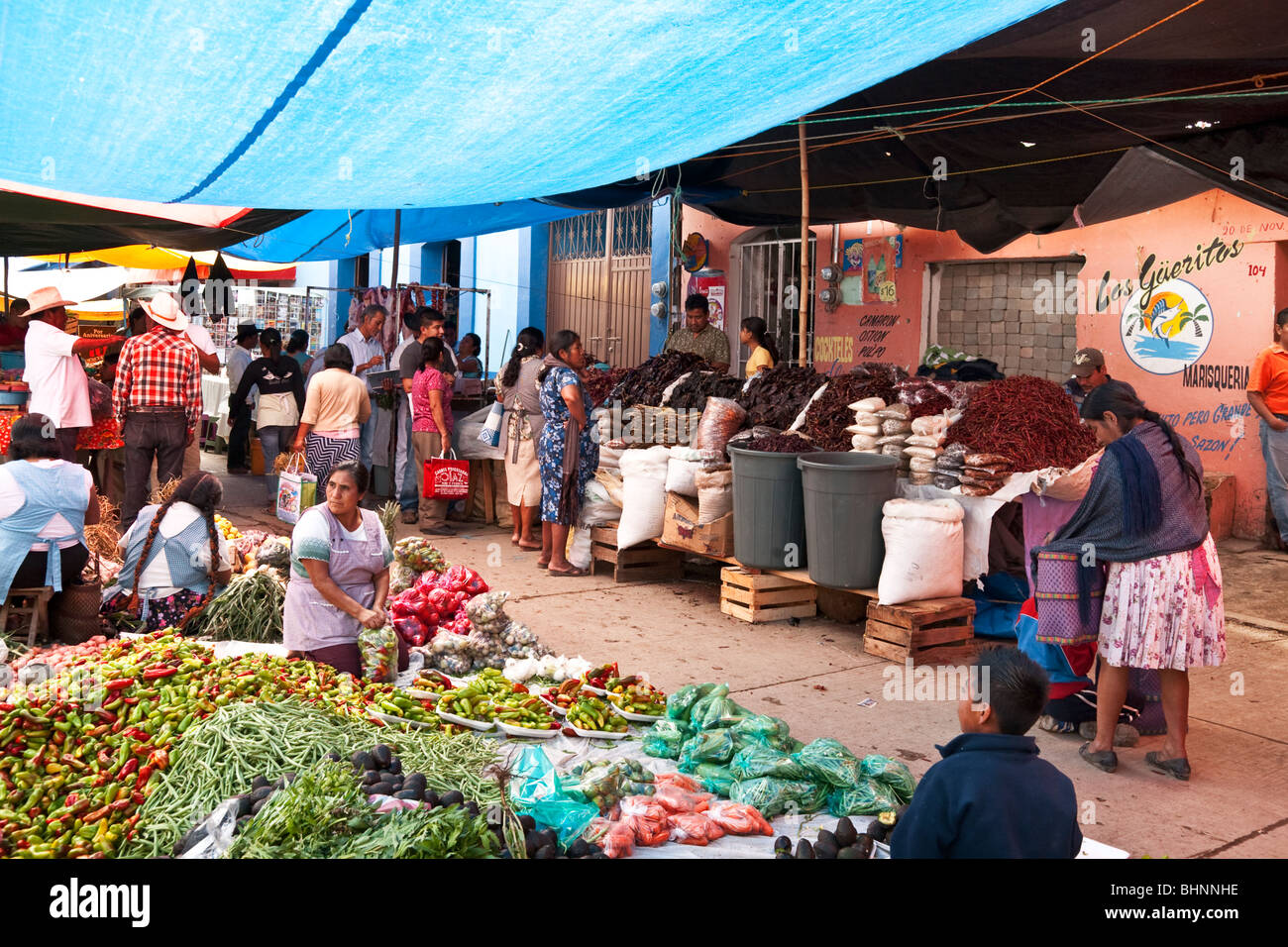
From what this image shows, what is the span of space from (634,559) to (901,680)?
3013 mm

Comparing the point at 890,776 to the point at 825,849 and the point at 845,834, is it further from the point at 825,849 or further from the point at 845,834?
the point at 825,849

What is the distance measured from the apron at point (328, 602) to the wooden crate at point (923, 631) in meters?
3.20

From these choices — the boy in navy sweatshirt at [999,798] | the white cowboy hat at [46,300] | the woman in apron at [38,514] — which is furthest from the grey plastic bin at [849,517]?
the white cowboy hat at [46,300]

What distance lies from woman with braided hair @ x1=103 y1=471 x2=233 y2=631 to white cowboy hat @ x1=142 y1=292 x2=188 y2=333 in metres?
2.46

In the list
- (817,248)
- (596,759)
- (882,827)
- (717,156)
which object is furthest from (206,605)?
(817,248)

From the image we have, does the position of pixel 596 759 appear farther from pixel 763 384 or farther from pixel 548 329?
pixel 548 329

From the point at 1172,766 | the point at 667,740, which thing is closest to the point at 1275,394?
the point at 1172,766

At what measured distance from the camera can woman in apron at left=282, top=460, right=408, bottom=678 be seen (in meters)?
5.53

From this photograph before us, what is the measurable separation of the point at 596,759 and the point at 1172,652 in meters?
2.64

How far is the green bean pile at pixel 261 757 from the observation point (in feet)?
12.2

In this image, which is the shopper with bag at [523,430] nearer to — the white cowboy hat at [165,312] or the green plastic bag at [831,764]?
the white cowboy hat at [165,312]

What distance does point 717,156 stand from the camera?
10672 mm

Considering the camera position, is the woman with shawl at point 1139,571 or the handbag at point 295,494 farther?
the handbag at point 295,494

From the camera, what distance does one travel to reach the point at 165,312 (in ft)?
28.7
